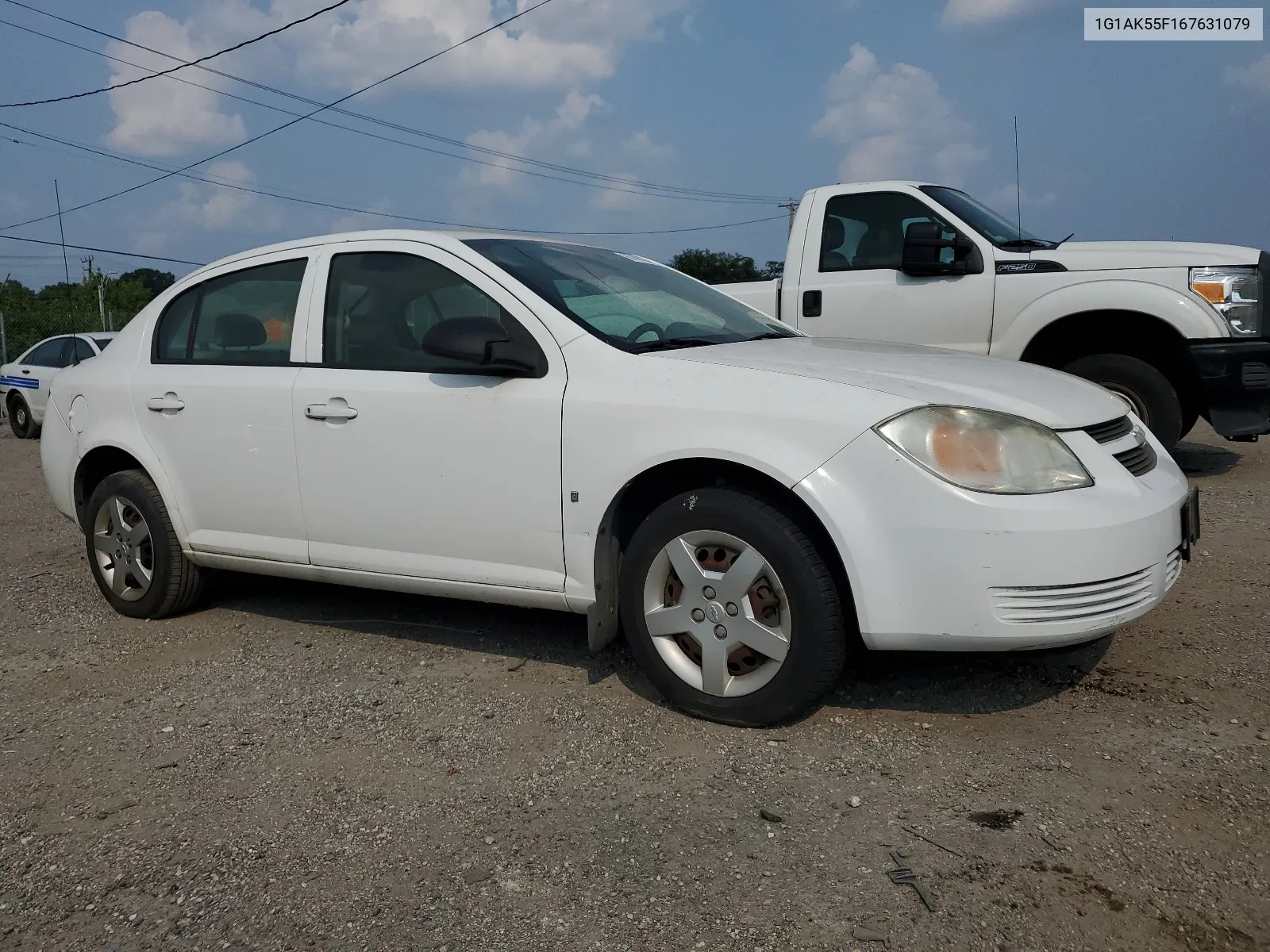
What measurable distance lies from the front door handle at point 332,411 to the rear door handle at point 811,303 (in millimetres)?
4121

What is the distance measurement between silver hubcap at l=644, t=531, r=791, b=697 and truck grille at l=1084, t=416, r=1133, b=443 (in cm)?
109

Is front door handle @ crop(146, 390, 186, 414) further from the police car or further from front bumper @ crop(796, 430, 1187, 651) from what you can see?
the police car

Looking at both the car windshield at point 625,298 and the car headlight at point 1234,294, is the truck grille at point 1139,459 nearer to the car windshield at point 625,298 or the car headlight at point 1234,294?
the car windshield at point 625,298

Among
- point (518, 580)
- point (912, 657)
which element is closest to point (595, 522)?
Answer: point (518, 580)

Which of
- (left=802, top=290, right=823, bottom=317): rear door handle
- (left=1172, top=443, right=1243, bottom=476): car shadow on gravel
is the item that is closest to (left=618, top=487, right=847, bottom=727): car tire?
(left=802, top=290, right=823, bottom=317): rear door handle

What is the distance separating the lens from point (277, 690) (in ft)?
13.6

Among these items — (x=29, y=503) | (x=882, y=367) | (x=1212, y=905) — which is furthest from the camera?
(x=29, y=503)

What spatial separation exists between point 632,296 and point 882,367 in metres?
1.13

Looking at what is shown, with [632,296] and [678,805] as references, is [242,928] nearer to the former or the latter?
[678,805]

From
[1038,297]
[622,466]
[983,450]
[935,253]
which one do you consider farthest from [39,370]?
[983,450]

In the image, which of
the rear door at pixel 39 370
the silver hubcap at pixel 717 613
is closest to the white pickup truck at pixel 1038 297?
the silver hubcap at pixel 717 613

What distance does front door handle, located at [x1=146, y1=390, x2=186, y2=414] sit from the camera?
4828 mm

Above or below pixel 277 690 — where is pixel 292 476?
above

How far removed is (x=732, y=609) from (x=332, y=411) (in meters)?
1.80
